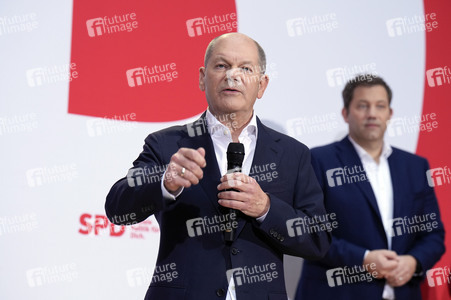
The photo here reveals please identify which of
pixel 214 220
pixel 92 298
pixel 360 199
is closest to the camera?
pixel 214 220

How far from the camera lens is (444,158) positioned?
3.46 metres

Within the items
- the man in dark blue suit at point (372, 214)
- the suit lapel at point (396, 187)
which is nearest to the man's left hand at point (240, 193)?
the man in dark blue suit at point (372, 214)

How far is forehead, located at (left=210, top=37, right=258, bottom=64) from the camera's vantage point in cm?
224

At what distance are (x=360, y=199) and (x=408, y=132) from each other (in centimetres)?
73

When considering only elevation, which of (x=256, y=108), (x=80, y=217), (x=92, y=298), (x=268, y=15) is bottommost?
(x=92, y=298)

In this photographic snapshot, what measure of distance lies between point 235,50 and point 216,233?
0.87 metres

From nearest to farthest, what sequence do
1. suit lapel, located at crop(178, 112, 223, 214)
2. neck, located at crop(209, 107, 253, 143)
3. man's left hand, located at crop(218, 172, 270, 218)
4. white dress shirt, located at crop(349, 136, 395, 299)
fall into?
man's left hand, located at crop(218, 172, 270, 218), suit lapel, located at crop(178, 112, 223, 214), neck, located at crop(209, 107, 253, 143), white dress shirt, located at crop(349, 136, 395, 299)

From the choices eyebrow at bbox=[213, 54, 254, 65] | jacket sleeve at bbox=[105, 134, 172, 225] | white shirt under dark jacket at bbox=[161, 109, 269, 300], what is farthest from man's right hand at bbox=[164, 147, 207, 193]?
eyebrow at bbox=[213, 54, 254, 65]

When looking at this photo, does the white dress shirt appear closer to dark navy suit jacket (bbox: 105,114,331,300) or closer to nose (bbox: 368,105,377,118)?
nose (bbox: 368,105,377,118)

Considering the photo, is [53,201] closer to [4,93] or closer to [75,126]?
[75,126]

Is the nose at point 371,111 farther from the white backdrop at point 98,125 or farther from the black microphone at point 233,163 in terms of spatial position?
the black microphone at point 233,163

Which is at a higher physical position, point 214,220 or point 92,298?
point 214,220

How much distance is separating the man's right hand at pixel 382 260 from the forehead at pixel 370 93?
104 cm

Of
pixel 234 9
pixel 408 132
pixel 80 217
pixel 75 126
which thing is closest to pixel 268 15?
pixel 234 9
